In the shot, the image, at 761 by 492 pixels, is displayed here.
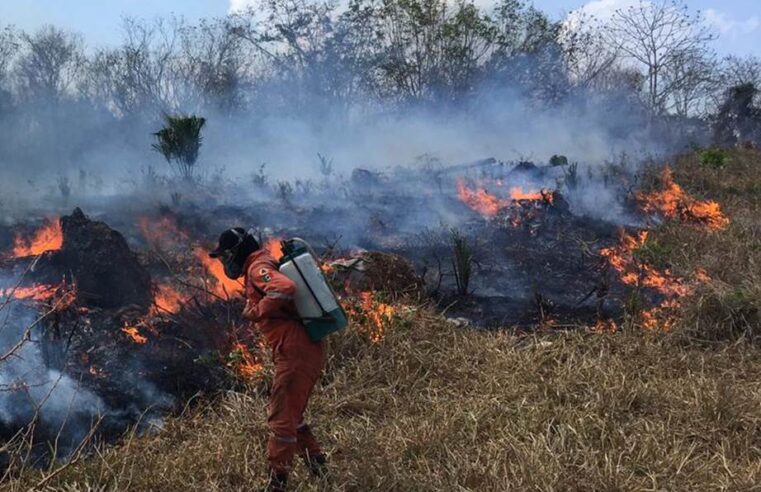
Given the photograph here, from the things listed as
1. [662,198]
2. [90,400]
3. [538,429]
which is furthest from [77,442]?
[662,198]

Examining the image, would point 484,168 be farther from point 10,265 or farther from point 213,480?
point 213,480

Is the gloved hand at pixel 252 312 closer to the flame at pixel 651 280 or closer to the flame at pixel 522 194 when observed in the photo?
the flame at pixel 651 280

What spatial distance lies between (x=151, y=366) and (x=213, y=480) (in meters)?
1.76

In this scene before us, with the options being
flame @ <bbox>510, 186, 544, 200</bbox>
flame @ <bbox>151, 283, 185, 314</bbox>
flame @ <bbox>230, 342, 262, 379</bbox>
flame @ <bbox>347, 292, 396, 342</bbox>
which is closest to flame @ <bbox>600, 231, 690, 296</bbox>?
flame @ <bbox>510, 186, 544, 200</bbox>

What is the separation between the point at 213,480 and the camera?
12.6ft

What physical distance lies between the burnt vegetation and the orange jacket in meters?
0.93

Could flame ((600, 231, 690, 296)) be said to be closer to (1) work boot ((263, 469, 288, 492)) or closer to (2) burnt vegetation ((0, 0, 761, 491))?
(2) burnt vegetation ((0, 0, 761, 491))

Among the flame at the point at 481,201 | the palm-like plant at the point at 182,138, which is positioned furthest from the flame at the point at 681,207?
the palm-like plant at the point at 182,138

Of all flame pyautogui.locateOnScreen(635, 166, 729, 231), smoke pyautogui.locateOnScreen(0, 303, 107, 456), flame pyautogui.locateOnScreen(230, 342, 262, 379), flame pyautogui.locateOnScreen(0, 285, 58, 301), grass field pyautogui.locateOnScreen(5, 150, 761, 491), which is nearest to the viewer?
grass field pyautogui.locateOnScreen(5, 150, 761, 491)

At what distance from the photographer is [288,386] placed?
3643mm

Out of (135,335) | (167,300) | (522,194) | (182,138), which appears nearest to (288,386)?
(135,335)

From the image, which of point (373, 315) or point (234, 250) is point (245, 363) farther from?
point (234, 250)

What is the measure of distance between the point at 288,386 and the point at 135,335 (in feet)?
8.21

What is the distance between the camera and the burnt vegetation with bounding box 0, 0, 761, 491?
4075 mm
